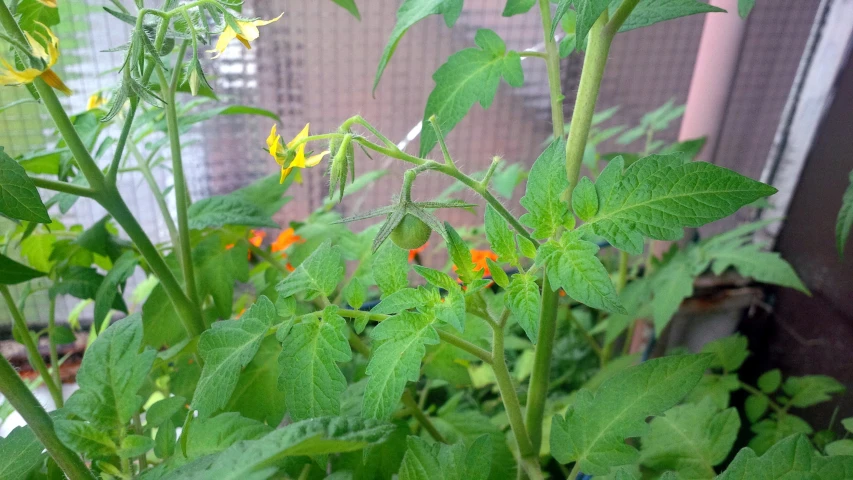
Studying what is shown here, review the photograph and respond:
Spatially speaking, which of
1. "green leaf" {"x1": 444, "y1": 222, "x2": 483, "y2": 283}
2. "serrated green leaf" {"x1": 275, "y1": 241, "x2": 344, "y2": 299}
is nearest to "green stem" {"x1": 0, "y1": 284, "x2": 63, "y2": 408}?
"serrated green leaf" {"x1": 275, "y1": 241, "x2": 344, "y2": 299}

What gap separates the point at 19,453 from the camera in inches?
13.8

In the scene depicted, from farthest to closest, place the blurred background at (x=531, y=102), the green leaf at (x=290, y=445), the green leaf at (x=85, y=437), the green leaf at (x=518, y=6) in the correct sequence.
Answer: the blurred background at (x=531, y=102) < the green leaf at (x=518, y=6) < the green leaf at (x=85, y=437) < the green leaf at (x=290, y=445)

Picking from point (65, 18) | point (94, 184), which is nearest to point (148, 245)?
point (94, 184)

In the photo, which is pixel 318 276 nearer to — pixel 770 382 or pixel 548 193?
pixel 548 193

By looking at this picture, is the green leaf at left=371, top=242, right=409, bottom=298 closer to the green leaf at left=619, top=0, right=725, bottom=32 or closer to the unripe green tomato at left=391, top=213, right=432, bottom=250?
the unripe green tomato at left=391, top=213, right=432, bottom=250

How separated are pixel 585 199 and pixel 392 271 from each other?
135 mm

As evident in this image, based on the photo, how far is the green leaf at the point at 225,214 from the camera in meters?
0.50

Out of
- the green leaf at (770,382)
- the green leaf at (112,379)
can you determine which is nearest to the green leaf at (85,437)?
the green leaf at (112,379)

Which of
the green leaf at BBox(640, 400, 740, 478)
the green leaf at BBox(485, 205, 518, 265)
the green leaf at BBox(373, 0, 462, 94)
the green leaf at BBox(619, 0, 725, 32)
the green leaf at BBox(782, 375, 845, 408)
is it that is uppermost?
the green leaf at BBox(619, 0, 725, 32)

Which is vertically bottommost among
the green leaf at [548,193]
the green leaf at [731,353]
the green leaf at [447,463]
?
the green leaf at [731,353]

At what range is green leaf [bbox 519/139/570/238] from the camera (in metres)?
0.33

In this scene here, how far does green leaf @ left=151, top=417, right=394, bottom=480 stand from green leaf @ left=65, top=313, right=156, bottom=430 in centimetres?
9

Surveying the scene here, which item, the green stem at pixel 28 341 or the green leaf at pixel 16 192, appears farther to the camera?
the green stem at pixel 28 341

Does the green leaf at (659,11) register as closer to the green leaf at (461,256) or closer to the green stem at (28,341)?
the green leaf at (461,256)
